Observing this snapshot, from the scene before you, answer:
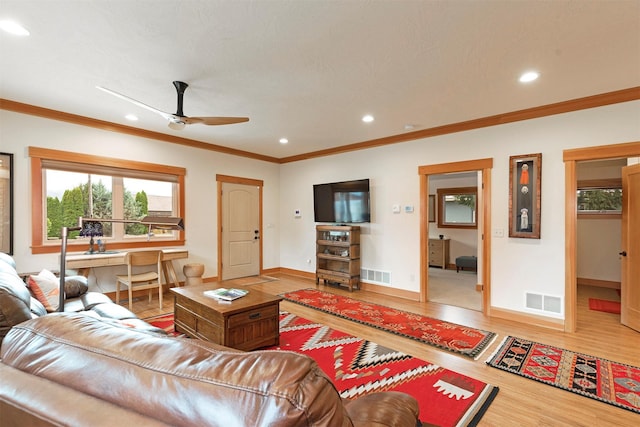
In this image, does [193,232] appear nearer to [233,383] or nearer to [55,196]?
[55,196]

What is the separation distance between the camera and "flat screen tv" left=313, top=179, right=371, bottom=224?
5.27 metres

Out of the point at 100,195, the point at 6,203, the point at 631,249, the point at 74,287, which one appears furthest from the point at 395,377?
the point at 6,203

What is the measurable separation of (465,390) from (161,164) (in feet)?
16.7

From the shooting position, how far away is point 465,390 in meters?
2.26

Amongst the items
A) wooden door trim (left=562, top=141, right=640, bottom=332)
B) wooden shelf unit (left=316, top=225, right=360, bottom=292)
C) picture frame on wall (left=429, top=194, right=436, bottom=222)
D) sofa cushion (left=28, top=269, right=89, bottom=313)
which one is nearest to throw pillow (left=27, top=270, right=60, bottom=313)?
sofa cushion (left=28, top=269, right=89, bottom=313)

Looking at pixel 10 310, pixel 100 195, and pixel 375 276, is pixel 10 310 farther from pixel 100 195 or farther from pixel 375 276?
pixel 375 276

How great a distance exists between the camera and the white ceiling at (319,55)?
78.3 inches

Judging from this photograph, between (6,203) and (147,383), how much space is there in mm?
4580

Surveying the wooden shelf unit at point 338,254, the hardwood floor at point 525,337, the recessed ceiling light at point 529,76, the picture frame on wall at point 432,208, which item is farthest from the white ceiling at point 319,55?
the picture frame on wall at point 432,208

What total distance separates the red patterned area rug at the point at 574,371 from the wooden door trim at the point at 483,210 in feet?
3.59

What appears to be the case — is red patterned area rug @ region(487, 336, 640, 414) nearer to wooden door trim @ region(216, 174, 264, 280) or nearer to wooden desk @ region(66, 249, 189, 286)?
wooden desk @ region(66, 249, 189, 286)

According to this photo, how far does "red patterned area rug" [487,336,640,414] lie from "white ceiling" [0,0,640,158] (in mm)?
2633

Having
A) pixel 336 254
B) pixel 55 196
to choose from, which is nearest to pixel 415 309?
pixel 336 254

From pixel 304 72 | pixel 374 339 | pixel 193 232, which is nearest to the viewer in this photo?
pixel 304 72
